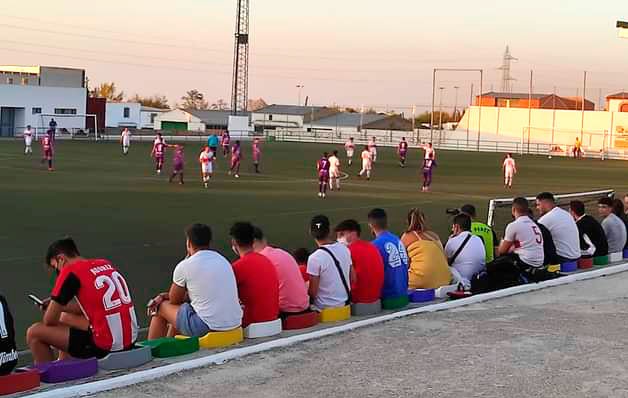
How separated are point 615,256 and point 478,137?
72.3m

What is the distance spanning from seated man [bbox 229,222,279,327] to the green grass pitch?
278cm

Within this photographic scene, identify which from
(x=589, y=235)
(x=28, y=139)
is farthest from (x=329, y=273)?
(x=28, y=139)

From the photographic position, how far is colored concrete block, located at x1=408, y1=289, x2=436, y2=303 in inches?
392

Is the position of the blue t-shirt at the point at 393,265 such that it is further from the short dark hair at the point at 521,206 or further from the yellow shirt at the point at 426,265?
the short dark hair at the point at 521,206

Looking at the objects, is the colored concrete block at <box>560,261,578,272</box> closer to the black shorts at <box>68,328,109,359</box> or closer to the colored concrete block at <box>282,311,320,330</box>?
the colored concrete block at <box>282,311,320,330</box>

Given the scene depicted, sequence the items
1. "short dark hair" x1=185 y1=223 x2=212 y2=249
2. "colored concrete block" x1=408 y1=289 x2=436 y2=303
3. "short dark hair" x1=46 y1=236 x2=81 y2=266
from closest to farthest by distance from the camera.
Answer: "short dark hair" x1=46 y1=236 x2=81 y2=266
"short dark hair" x1=185 y1=223 x2=212 y2=249
"colored concrete block" x1=408 y1=289 x2=436 y2=303

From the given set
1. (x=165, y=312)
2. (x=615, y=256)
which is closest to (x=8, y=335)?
(x=165, y=312)

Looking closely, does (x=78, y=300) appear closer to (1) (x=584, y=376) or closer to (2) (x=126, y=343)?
(2) (x=126, y=343)

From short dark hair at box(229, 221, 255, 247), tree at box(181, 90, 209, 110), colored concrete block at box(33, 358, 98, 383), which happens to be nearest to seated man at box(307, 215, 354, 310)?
short dark hair at box(229, 221, 255, 247)

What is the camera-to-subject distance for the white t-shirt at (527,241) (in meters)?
11.4

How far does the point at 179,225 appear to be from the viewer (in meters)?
19.5

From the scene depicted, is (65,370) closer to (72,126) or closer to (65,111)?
(72,126)

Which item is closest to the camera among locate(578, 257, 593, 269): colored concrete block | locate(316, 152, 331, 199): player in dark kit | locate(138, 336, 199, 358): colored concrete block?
locate(138, 336, 199, 358): colored concrete block

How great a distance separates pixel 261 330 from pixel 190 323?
2.44 feet
